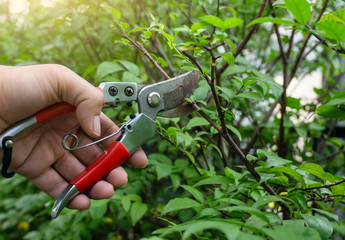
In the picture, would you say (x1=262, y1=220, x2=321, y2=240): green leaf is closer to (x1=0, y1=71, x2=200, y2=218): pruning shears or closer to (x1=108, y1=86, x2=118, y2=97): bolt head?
(x1=0, y1=71, x2=200, y2=218): pruning shears

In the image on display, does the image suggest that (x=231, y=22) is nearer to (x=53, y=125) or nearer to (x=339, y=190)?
(x=339, y=190)

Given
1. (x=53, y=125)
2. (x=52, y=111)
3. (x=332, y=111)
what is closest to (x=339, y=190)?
(x=332, y=111)

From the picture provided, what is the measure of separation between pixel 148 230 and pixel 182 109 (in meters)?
1.52

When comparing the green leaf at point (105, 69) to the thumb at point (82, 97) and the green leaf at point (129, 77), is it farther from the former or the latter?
the thumb at point (82, 97)

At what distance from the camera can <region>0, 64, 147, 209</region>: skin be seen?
117cm

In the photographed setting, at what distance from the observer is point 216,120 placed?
1.24 m

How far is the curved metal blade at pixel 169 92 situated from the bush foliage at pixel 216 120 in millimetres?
51

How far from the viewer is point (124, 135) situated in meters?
1.25

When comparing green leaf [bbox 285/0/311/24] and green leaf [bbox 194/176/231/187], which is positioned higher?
green leaf [bbox 285/0/311/24]

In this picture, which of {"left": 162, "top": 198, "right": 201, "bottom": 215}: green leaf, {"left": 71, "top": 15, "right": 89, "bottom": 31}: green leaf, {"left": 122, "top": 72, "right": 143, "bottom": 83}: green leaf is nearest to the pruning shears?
{"left": 122, "top": 72, "right": 143, "bottom": 83}: green leaf

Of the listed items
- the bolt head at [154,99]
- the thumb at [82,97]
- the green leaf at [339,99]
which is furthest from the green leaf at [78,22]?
the green leaf at [339,99]

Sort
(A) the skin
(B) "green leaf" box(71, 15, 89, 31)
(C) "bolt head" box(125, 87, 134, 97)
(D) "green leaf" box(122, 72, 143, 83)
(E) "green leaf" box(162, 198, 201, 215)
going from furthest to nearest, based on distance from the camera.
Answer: (B) "green leaf" box(71, 15, 89, 31)
(D) "green leaf" box(122, 72, 143, 83)
(C) "bolt head" box(125, 87, 134, 97)
(A) the skin
(E) "green leaf" box(162, 198, 201, 215)

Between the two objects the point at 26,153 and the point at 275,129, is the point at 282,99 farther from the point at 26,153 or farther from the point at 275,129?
the point at 26,153

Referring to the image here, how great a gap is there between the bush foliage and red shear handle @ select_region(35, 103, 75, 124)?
290mm
